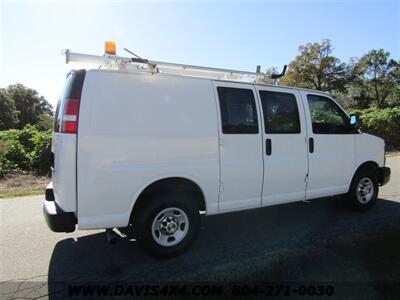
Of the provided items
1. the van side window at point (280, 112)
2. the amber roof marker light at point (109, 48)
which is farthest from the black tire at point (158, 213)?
the amber roof marker light at point (109, 48)

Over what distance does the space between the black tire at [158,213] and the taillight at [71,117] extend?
3.91ft

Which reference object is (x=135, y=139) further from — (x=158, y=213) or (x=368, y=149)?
(x=368, y=149)

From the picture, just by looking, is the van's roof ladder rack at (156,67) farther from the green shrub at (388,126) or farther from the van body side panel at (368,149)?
the green shrub at (388,126)

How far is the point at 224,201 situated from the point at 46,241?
2.64 meters

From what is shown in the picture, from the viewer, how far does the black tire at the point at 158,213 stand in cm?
391

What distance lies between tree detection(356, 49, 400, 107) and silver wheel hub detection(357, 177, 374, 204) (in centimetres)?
3931

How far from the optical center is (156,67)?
4203 mm

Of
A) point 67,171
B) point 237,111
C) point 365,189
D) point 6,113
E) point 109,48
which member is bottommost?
point 365,189

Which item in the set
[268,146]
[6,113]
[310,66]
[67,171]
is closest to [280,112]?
[268,146]

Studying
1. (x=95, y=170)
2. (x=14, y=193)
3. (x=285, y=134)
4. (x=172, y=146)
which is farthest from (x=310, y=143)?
(x=14, y=193)

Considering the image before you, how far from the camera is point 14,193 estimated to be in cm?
787

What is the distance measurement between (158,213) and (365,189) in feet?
13.6

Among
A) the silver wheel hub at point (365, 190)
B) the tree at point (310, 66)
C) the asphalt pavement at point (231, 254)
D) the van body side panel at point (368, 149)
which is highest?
the tree at point (310, 66)

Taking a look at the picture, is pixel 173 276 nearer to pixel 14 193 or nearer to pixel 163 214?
pixel 163 214
